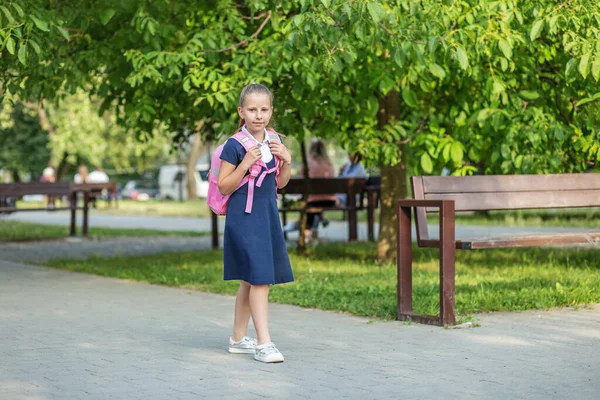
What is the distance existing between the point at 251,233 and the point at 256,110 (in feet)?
2.33

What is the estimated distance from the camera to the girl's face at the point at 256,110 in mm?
6051

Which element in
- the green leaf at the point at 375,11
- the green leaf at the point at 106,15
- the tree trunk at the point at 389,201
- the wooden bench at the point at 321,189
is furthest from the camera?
the wooden bench at the point at 321,189

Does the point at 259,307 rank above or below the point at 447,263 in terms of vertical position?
below

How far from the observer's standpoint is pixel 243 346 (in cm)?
640

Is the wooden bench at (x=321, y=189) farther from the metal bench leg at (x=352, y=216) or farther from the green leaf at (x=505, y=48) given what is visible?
the green leaf at (x=505, y=48)

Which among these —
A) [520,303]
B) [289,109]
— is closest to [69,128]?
[289,109]

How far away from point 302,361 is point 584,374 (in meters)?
1.56

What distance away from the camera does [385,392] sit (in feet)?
16.9

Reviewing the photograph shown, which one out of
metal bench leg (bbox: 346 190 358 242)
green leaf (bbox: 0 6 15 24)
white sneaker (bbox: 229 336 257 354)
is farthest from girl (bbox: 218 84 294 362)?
metal bench leg (bbox: 346 190 358 242)

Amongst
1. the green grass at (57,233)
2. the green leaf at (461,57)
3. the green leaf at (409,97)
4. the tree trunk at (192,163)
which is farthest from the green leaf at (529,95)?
the tree trunk at (192,163)

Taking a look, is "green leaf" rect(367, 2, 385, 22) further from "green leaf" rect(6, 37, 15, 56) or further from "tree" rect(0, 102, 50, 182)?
"tree" rect(0, 102, 50, 182)

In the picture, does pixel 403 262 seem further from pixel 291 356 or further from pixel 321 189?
pixel 321 189

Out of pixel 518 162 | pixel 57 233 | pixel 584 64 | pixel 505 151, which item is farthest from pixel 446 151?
pixel 57 233

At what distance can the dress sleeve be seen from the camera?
608 centimetres
